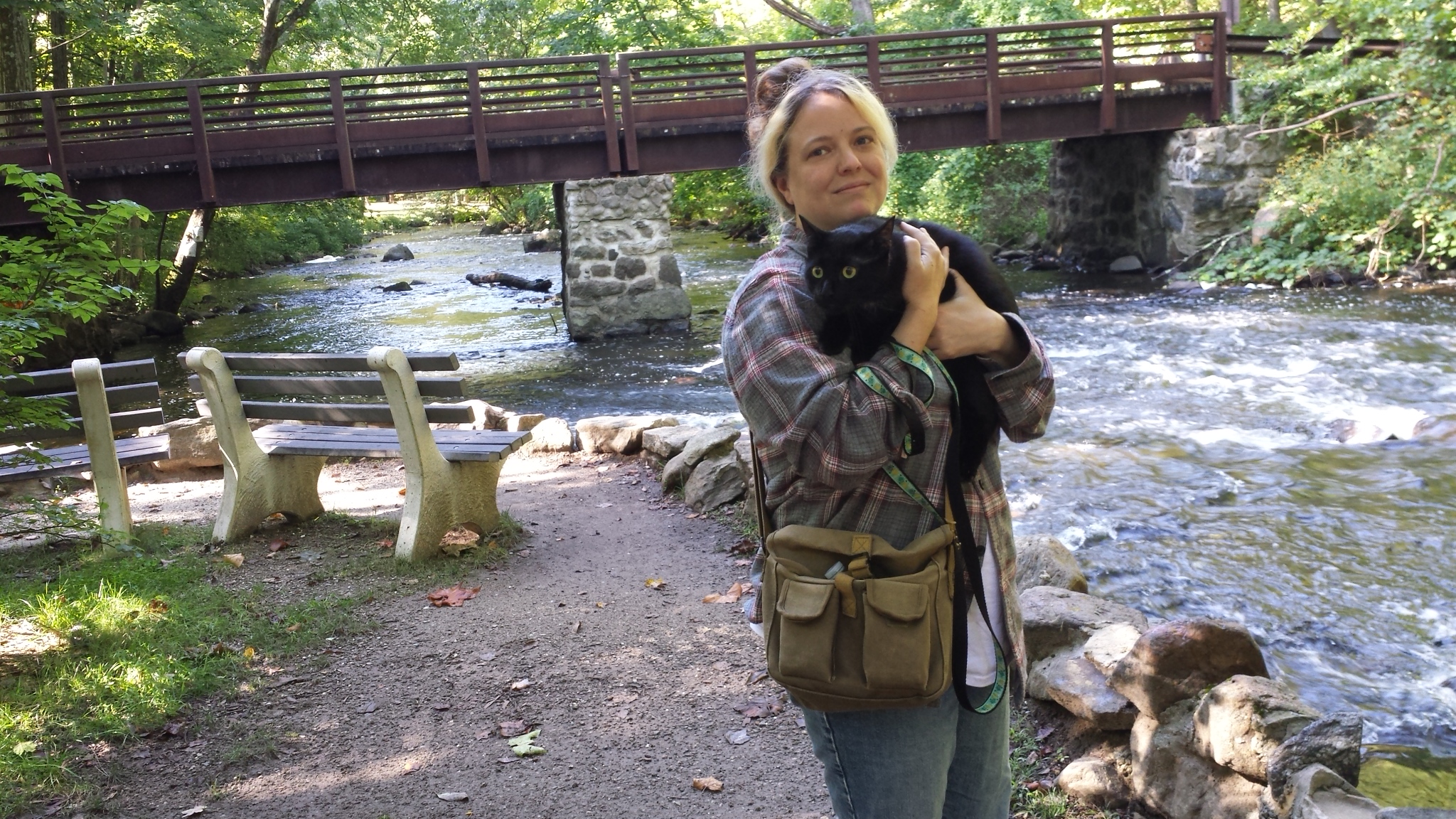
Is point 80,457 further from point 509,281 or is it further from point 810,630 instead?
point 509,281

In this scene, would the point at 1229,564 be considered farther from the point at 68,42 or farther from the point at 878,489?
the point at 68,42

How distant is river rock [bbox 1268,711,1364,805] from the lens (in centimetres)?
248

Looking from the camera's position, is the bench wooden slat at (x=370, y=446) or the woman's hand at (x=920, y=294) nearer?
the woman's hand at (x=920, y=294)

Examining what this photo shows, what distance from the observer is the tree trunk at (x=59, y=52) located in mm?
16203

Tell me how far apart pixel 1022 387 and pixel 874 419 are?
339 millimetres

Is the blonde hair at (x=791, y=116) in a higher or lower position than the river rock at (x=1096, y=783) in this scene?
higher

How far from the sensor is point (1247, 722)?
275 cm

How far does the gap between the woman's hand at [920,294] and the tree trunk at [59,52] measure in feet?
58.6

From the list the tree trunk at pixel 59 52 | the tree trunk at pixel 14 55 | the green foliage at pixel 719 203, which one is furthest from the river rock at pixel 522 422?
the tree trunk at pixel 59 52

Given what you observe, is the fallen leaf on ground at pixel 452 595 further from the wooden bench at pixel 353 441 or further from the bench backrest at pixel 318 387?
the bench backrest at pixel 318 387

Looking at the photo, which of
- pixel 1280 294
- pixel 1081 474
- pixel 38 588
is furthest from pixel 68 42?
pixel 1280 294

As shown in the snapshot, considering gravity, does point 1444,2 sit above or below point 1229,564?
above

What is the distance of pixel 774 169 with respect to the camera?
187 cm

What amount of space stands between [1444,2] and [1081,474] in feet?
34.7
